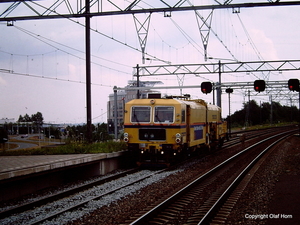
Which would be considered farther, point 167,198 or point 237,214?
point 167,198

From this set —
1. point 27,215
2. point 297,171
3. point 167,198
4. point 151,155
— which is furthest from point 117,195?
point 297,171

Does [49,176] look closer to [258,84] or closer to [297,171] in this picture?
[297,171]

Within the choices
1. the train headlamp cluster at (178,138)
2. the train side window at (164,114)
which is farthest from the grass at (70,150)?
the train headlamp cluster at (178,138)

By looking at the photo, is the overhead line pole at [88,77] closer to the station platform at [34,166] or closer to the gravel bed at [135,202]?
the station platform at [34,166]

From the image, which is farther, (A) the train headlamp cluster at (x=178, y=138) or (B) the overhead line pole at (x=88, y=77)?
(B) the overhead line pole at (x=88, y=77)

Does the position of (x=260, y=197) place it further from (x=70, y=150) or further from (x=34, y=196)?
(x=70, y=150)

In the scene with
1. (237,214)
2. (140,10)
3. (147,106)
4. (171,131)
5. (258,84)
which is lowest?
(237,214)

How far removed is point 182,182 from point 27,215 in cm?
665

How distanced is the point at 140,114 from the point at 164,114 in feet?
4.02

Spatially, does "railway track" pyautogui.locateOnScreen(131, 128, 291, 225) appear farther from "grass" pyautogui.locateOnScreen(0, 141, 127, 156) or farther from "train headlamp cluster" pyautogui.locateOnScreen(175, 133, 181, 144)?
"grass" pyautogui.locateOnScreen(0, 141, 127, 156)

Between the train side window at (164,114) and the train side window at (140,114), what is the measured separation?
407 mm

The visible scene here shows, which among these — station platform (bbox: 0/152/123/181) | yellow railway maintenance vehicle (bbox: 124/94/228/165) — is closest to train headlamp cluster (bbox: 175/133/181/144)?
yellow railway maintenance vehicle (bbox: 124/94/228/165)

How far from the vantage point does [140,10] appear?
56.2 feet

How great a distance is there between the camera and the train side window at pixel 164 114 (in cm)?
1944
